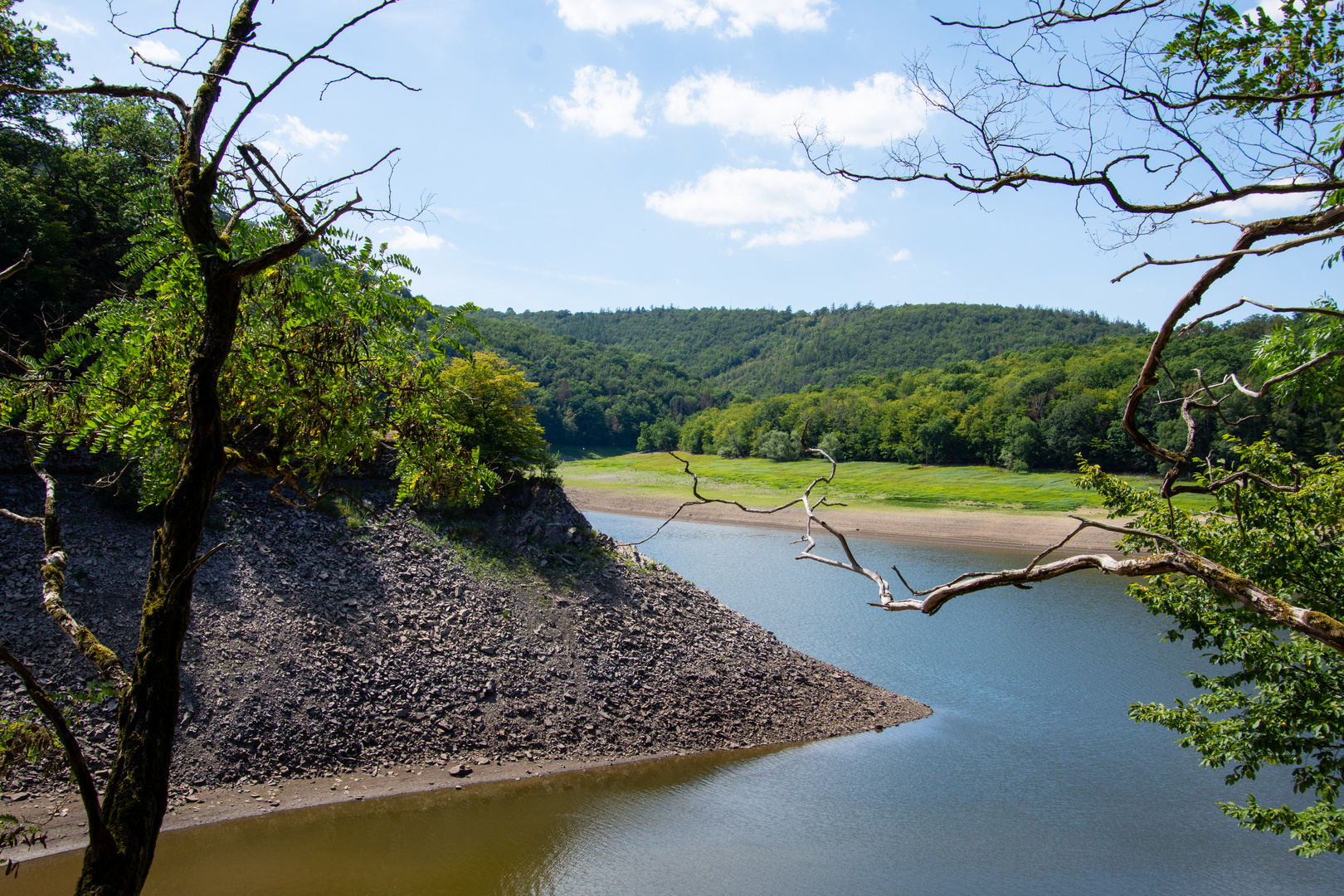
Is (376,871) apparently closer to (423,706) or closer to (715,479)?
Result: (423,706)

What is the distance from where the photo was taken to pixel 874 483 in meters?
59.7

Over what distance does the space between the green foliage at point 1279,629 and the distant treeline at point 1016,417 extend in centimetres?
3608

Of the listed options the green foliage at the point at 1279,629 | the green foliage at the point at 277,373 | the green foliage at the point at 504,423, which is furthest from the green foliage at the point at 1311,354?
the green foliage at the point at 504,423

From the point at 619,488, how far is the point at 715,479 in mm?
7496

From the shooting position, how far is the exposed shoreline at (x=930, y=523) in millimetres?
41506

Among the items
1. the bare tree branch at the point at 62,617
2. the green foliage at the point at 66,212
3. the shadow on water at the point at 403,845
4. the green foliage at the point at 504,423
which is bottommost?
the shadow on water at the point at 403,845

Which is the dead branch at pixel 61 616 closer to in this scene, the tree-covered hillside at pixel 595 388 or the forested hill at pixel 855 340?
the tree-covered hillside at pixel 595 388

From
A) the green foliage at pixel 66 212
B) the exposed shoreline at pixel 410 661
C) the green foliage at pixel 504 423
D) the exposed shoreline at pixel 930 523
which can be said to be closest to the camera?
the exposed shoreline at pixel 410 661

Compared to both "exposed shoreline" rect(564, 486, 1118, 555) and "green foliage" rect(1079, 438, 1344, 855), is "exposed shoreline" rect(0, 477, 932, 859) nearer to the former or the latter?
"green foliage" rect(1079, 438, 1344, 855)

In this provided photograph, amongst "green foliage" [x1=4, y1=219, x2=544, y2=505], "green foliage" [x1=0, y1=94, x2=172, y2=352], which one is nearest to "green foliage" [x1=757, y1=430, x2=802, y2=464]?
"green foliage" [x1=0, y1=94, x2=172, y2=352]

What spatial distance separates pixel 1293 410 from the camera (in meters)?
44.5

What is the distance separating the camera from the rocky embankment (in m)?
13.2

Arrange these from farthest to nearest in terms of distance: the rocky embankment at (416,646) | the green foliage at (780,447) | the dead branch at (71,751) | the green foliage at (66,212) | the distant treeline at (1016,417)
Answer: the green foliage at (780,447), the distant treeline at (1016,417), the green foliage at (66,212), the rocky embankment at (416,646), the dead branch at (71,751)

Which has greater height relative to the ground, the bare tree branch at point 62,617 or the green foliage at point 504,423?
the green foliage at point 504,423
